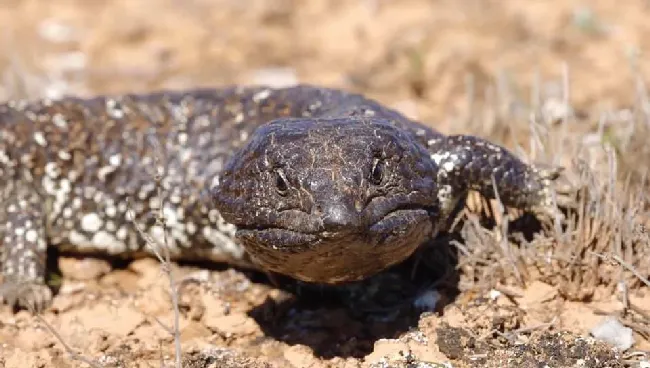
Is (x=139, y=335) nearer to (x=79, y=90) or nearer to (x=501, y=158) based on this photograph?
(x=501, y=158)

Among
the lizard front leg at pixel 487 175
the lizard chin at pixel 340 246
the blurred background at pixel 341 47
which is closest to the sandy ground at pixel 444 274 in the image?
the blurred background at pixel 341 47

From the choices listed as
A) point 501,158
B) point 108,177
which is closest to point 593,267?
point 501,158

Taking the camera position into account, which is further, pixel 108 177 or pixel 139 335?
pixel 108 177

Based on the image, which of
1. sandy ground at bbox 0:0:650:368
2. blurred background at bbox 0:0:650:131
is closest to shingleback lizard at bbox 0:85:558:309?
sandy ground at bbox 0:0:650:368

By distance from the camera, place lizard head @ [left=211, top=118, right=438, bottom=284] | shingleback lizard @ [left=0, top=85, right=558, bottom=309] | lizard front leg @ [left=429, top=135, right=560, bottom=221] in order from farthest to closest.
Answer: lizard front leg @ [left=429, top=135, right=560, bottom=221] → shingleback lizard @ [left=0, top=85, right=558, bottom=309] → lizard head @ [left=211, top=118, right=438, bottom=284]

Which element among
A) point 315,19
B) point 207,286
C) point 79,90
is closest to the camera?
point 207,286

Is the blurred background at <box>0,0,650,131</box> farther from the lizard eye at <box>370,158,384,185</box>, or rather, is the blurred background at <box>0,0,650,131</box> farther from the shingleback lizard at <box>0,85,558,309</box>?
the lizard eye at <box>370,158,384,185</box>

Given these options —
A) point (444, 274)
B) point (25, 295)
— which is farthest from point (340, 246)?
point (25, 295)
